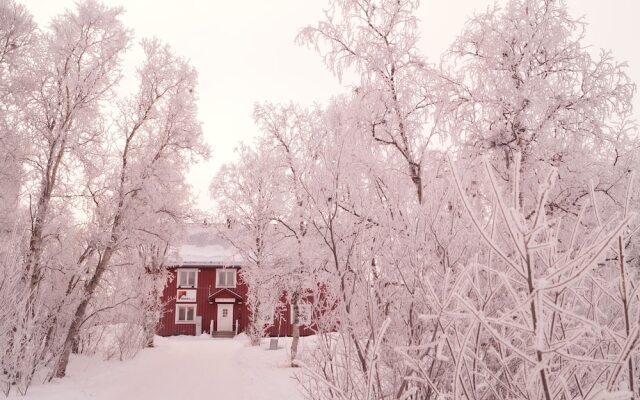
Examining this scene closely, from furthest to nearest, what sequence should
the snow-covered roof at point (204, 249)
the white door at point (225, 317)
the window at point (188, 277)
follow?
the window at point (188, 277)
the snow-covered roof at point (204, 249)
the white door at point (225, 317)

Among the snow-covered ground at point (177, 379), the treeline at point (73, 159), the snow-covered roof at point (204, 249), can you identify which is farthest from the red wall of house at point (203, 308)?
the treeline at point (73, 159)

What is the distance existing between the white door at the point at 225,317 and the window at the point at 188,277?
283 centimetres

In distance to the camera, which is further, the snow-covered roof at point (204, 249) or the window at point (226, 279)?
the window at point (226, 279)

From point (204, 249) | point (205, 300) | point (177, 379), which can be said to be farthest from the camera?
point (204, 249)

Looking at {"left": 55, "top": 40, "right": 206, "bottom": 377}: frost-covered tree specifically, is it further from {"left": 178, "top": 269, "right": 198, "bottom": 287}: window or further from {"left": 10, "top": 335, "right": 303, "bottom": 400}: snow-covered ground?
{"left": 178, "top": 269, "right": 198, "bottom": 287}: window

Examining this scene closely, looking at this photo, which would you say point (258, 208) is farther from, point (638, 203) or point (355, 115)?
point (638, 203)

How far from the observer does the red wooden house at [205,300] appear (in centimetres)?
3447

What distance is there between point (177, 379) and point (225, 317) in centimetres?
2207

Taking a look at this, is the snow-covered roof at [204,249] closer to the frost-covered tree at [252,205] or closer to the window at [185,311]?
the window at [185,311]

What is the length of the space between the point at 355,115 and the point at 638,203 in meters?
4.76

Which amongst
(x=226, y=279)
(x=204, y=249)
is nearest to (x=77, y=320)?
(x=226, y=279)

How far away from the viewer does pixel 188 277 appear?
35.6 metres

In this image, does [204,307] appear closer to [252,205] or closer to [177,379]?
[252,205]

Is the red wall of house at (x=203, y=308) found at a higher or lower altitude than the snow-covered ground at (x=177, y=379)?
higher
